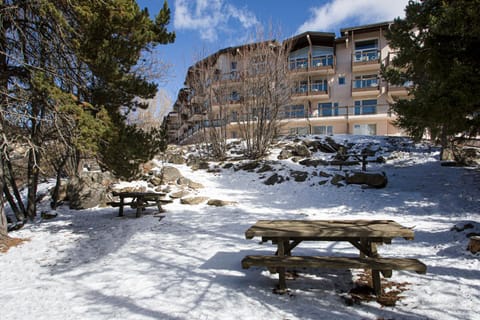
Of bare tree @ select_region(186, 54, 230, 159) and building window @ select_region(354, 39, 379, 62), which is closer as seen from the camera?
bare tree @ select_region(186, 54, 230, 159)

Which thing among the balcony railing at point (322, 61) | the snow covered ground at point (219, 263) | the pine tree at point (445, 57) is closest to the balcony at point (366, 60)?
the balcony railing at point (322, 61)

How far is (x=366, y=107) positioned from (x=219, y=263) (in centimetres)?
2721

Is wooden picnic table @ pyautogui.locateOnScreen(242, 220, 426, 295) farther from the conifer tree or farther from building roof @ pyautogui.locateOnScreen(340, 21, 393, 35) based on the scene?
building roof @ pyautogui.locateOnScreen(340, 21, 393, 35)

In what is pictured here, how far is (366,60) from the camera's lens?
92.9ft

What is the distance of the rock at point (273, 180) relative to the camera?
12.6 meters

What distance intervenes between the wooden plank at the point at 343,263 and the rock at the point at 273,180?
8.82 metres

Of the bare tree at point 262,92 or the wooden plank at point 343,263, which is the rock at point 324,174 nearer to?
the bare tree at point 262,92

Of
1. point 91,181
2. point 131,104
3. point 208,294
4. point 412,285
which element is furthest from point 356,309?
point 91,181

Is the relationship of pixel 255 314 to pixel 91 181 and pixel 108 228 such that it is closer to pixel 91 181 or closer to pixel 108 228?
pixel 108 228

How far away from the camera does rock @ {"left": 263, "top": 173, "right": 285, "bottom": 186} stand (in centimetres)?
1262

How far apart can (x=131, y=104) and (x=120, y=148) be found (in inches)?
61.2

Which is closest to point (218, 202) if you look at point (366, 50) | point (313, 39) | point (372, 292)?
point (372, 292)

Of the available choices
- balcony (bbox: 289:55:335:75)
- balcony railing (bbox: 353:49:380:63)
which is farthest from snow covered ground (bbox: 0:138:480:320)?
balcony railing (bbox: 353:49:380:63)

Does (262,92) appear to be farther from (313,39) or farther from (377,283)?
(313,39)
